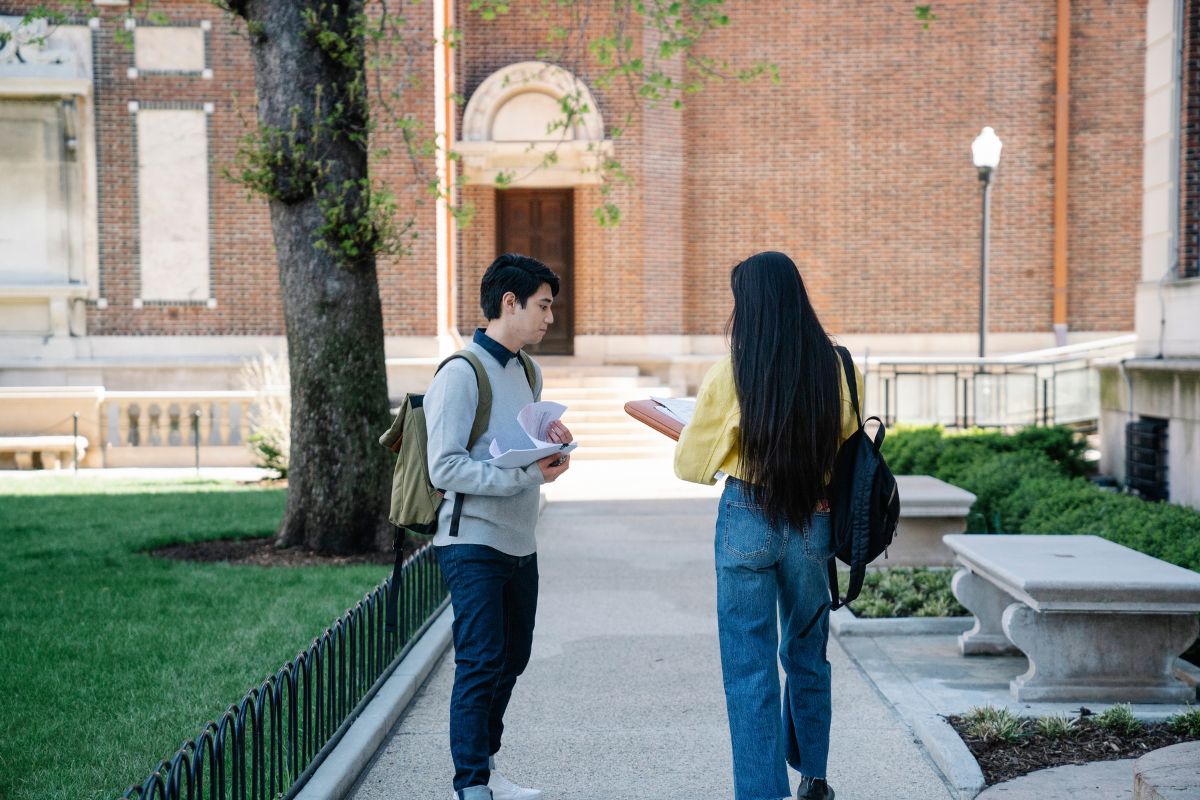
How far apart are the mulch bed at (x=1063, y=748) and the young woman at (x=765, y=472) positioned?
1.32 meters

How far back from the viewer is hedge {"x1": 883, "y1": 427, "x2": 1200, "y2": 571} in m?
7.47

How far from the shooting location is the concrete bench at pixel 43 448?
17.9m

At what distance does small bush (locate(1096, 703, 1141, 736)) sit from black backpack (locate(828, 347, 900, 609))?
1914 millimetres

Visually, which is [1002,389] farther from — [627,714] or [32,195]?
[627,714]

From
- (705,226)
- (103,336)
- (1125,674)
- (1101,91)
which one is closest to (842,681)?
(1125,674)

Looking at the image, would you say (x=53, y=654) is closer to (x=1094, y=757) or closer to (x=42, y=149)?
(x=1094, y=757)

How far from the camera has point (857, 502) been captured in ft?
13.5

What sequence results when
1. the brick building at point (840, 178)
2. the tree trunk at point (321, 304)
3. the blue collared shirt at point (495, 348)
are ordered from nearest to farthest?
the blue collared shirt at point (495, 348) < the tree trunk at point (321, 304) < the brick building at point (840, 178)

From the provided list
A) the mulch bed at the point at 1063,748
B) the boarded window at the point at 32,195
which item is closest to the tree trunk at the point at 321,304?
the mulch bed at the point at 1063,748

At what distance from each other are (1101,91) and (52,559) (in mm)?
20456

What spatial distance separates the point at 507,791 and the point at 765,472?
165 cm

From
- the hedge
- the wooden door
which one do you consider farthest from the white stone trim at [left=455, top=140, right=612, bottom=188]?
the hedge

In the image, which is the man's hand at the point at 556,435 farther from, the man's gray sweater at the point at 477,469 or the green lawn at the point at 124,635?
the green lawn at the point at 124,635

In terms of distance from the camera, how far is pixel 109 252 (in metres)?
19.6
